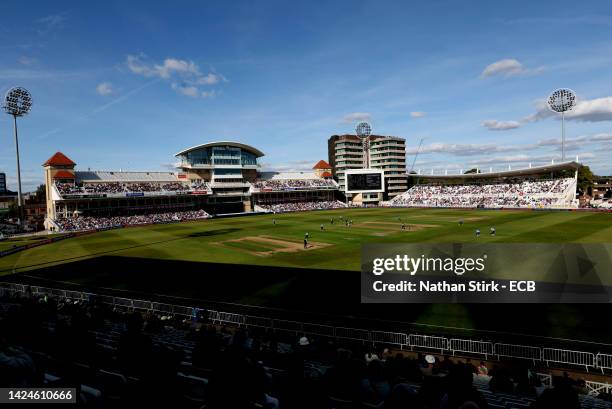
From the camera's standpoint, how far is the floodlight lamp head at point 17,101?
6594cm

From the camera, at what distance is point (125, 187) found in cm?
7919

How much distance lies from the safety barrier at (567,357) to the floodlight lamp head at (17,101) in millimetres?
84123

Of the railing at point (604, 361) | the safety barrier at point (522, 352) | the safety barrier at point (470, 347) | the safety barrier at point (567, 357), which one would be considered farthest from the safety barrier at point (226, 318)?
the railing at point (604, 361)

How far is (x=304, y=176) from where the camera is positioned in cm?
11462

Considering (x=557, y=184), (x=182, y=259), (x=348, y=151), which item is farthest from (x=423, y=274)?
(x=348, y=151)

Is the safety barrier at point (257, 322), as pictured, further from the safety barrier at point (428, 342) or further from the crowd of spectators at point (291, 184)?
the crowd of spectators at point (291, 184)

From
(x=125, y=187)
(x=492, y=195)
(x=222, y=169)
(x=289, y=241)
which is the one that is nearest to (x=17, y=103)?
(x=125, y=187)

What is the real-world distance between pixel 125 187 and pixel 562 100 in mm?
95826

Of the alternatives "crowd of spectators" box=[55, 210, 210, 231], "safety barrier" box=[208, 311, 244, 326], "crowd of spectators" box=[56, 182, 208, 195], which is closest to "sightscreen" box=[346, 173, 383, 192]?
"crowd of spectators" box=[56, 182, 208, 195]

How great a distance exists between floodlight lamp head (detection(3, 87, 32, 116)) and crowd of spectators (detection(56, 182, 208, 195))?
14.5 m

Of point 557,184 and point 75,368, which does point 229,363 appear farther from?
point 557,184

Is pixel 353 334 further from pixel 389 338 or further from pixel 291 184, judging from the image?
pixel 291 184

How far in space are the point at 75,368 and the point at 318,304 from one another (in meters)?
14.9

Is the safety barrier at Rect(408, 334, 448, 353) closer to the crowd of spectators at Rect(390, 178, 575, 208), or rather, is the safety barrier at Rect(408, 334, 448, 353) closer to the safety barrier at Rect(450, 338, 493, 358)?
the safety barrier at Rect(450, 338, 493, 358)
